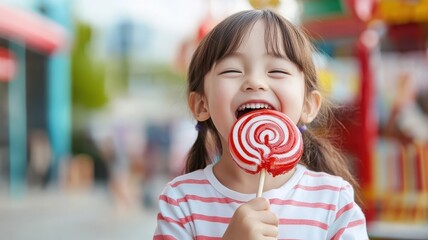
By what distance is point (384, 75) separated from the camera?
6.11m

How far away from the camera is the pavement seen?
8.52m

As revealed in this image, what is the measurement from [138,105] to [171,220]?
23828mm

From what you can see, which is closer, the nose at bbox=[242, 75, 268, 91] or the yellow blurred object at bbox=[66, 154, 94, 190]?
the nose at bbox=[242, 75, 268, 91]

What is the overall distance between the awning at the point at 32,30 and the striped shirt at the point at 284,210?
10.5 metres

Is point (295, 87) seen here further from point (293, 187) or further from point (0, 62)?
point (0, 62)

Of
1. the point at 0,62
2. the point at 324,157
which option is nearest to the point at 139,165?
the point at 0,62

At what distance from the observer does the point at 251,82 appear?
68.6 inches

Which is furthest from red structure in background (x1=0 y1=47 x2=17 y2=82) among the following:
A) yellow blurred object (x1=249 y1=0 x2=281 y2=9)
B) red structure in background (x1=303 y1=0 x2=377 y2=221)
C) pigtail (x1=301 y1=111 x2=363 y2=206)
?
pigtail (x1=301 y1=111 x2=363 y2=206)

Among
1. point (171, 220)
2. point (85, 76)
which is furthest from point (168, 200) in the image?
point (85, 76)

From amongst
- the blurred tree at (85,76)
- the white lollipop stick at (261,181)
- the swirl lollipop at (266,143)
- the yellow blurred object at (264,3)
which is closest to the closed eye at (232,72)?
the swirl lollipop at (266,143)

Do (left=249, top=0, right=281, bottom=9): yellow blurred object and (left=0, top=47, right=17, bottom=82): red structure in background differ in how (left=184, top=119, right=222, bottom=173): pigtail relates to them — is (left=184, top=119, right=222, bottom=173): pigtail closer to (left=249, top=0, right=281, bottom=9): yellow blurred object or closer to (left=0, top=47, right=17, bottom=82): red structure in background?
(left=249, top=0, right=281, bottom=9): yellow blurred object

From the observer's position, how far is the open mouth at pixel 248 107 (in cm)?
177

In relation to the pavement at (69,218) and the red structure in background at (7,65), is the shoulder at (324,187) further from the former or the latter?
the red structure in background at (7,65)

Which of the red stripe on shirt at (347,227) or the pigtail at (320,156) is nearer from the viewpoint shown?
the red stripe on shirt at (347,227)
